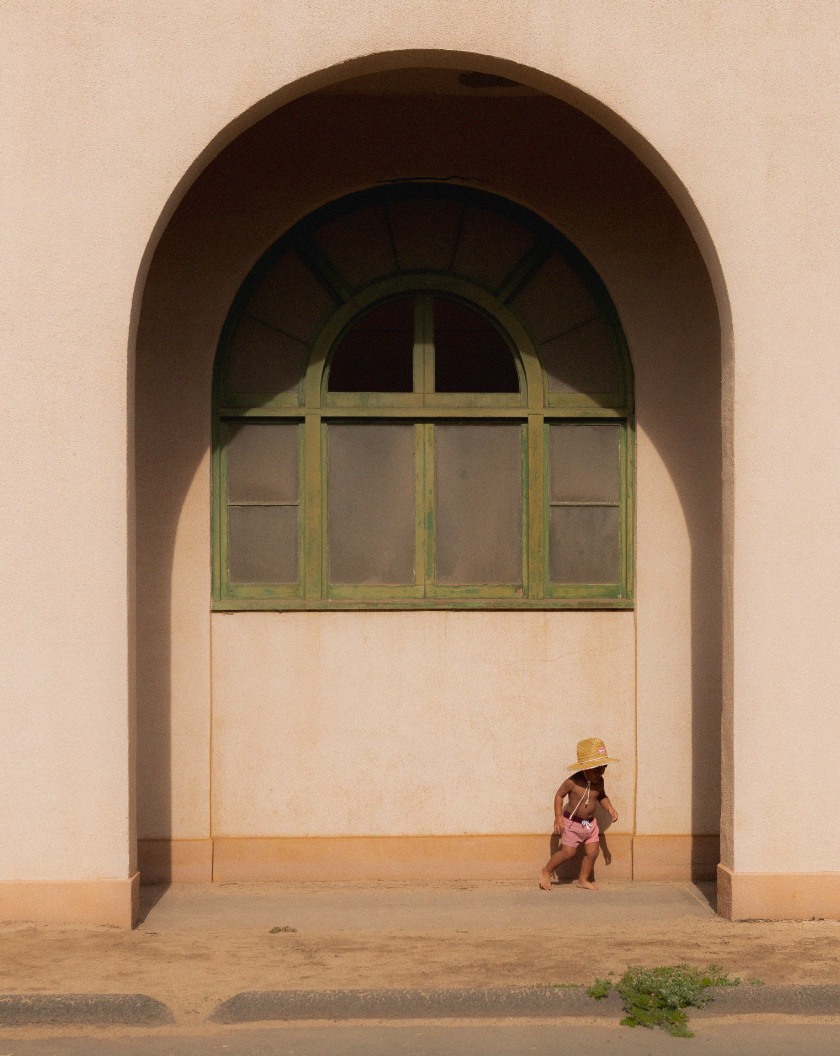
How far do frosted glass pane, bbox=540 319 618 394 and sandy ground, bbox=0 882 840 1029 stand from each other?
3179 millimetres

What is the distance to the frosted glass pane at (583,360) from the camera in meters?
7.53

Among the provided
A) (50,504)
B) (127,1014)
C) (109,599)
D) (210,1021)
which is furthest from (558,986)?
(50,504)

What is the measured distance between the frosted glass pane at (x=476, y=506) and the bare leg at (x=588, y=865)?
171cm

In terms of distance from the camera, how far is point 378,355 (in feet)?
24.5

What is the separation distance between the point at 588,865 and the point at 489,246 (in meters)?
3.98

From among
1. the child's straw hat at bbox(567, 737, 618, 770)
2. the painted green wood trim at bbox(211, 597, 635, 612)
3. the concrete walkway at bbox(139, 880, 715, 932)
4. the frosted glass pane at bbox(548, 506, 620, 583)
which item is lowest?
the concrete walkway at bbox(139, 880, 715, 932)

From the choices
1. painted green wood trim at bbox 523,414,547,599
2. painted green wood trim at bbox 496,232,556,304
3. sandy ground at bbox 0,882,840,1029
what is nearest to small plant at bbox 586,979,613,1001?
sandy ground at bbox 0,882,840,1029

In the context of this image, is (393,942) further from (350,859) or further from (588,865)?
(588,865)

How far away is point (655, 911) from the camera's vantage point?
6.58 metres

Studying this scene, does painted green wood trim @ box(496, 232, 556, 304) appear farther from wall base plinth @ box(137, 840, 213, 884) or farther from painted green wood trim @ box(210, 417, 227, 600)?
wall base plinth @ box(137, 840, 213, 884)

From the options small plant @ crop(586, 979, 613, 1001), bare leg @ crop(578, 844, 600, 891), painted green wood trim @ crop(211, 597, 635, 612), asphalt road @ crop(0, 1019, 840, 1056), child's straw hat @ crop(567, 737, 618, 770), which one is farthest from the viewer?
painted green wood trim @ crop(211, 597, 635, 612)

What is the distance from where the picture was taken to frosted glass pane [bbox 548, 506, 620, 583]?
295 inches

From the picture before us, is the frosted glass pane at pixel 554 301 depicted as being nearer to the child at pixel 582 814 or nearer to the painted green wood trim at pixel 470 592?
the painted green wood trim at pixel 470 592

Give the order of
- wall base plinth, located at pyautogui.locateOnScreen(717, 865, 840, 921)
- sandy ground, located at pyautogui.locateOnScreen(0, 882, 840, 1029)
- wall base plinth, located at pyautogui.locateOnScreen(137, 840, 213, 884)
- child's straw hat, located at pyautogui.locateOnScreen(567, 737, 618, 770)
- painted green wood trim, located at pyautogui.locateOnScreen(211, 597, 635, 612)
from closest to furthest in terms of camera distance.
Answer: sandy ground, located at pyautogui.locateOnScreen(0, 882, 840, 1029)
wall base plinth, located at pyautogui.locateOnScreen(717, 865, 840, 921)
child's straw hat, located at pyautogui.locateOnScreen(567, 737, 618, 770)
wall base plinth, located at pyautogui.locateOnScreen(137, 840, 213, 884)
painted green wood trim, located at pyautogui.locateOnScreen(211, 597, 635, 612)
